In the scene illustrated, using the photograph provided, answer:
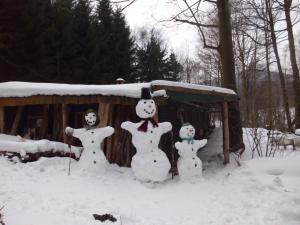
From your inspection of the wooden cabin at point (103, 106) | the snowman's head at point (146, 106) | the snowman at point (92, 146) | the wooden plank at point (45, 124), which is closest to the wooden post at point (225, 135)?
the wooden cabin at point (103, 106)

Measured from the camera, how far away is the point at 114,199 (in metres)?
7.60

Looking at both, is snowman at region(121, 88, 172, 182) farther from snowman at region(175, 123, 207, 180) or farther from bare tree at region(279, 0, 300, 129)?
bare tree at region(279, 0, 300, 129)

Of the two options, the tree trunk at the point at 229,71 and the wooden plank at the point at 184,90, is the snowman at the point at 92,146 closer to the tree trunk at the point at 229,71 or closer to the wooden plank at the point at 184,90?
the wooden plank at the point at 184,90

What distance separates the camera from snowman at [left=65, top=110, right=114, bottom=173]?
8906mm

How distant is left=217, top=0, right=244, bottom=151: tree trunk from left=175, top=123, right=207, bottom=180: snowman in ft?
11.1

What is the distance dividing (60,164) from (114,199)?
2266 millimetres

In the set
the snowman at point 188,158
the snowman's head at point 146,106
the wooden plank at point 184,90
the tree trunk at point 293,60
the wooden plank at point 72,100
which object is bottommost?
the snowman at point 188,158

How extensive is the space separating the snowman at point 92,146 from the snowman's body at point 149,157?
2.17 ft

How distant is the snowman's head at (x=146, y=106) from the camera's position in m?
8.94

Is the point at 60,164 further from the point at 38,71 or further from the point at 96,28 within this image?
the point at 96,28

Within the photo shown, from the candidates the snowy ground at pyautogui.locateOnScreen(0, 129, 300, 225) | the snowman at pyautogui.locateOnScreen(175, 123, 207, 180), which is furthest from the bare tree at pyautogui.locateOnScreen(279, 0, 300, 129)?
the snowman at pyautogui.locateOnScreen(175, 123, 207, 180)

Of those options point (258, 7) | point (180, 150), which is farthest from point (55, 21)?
point (180, 150)

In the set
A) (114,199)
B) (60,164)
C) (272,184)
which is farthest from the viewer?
(60,164)

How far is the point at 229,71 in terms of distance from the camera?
1298cm
